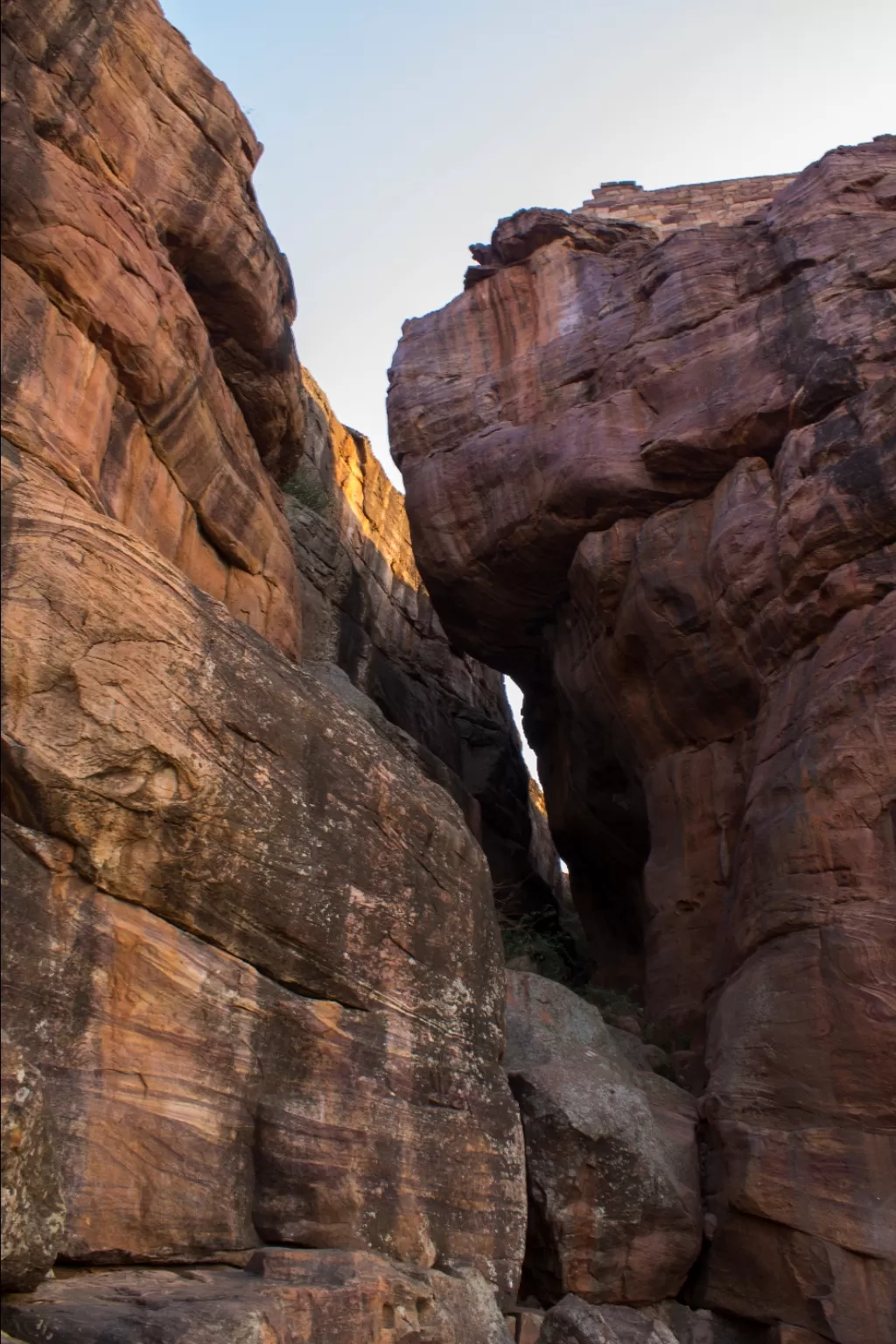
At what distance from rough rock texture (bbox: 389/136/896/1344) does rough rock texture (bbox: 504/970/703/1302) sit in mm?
617

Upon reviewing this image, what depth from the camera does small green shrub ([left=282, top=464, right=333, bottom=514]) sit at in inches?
956

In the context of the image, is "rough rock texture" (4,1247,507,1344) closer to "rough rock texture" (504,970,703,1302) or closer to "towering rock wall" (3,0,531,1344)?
"towering rock wall" (3,0,531,1344)

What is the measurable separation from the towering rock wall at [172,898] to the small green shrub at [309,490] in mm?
9946

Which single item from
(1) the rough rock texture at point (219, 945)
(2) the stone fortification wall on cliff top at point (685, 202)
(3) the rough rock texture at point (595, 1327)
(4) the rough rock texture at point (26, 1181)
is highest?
(2) the stone fortification wall on cliff top at point (685, 202)

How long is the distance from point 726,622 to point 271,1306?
1131cm

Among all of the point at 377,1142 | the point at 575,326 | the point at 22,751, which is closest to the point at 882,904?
the point at 377,1142

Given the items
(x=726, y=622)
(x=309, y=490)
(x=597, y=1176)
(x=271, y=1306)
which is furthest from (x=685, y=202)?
→ (x=271, y=1306)

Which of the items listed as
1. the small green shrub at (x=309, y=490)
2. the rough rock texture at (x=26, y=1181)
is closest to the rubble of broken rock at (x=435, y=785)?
the rough rock texture at (x=26, y=1181)

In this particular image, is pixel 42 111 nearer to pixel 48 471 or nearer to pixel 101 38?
pixel 101 38

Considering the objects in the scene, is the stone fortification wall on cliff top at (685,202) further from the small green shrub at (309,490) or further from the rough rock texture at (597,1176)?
the rough rock texture at (597,1176)

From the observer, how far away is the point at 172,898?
9.39 meters

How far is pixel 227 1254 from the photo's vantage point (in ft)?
28.6

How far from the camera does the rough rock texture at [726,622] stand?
12508mm

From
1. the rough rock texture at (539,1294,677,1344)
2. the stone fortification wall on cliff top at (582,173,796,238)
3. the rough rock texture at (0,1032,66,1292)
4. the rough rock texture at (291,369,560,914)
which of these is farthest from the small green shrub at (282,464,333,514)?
the rough rock texture at (0,1032,66,1292)
